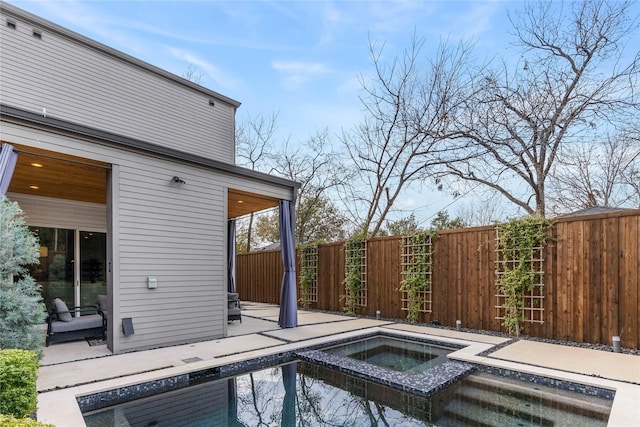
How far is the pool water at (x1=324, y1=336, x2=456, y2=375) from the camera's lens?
499 cm

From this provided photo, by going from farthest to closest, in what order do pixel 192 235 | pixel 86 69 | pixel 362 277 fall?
pixel 362 277
pixel 86 69
pixel 192 235

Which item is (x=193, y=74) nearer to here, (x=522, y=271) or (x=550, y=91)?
(x=550, y=91)

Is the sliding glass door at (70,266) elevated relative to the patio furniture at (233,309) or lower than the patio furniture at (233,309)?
elevated

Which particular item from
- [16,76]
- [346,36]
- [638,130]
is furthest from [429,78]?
[16,76]

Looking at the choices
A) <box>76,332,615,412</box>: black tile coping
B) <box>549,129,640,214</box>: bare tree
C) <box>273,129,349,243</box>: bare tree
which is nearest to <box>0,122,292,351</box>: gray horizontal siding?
<box>76,332,615,412</box>: black tile coping

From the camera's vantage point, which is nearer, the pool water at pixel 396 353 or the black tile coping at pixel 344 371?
the black tile coping at pixel 344 371

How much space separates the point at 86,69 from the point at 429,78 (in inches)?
365

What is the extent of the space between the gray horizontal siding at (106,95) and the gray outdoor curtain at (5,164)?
11.0ft

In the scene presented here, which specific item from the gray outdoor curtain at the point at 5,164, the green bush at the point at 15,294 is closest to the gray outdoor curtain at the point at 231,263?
the green bush at the point at 15,294

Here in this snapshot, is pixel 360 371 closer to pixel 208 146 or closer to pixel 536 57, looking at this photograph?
pixel 208 146

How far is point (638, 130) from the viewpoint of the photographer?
958 centimetres

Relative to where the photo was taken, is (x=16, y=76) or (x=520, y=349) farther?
(x=16, y=76)

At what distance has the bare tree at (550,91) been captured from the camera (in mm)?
9227

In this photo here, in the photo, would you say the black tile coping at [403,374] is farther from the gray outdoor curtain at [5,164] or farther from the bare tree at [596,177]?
the bare tree at [596,177]
